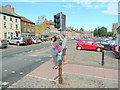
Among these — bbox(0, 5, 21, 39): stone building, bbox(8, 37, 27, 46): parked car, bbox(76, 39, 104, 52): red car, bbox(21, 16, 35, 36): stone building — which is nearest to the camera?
bbox(76, 39, 104, 52): red car

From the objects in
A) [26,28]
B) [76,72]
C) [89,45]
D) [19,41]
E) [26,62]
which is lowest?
[76,72]

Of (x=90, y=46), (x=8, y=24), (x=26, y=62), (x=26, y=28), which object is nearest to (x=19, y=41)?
(x=90, y=46)

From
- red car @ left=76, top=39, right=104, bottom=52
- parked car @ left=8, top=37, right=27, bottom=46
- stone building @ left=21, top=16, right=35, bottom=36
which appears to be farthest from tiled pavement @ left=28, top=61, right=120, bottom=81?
stone building @ left=21, top=16, right=35, bottom=36

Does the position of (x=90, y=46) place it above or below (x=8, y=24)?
below

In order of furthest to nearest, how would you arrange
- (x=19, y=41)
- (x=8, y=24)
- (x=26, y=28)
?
(x=26, y=28), (x=8, y=24), (x=19, y=41)

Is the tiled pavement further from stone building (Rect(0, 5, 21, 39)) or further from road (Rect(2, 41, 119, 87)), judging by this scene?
stone building (Rect(0, 5, 21, 39))

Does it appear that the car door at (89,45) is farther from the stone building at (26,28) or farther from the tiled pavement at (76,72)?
the stone building at (26,28)

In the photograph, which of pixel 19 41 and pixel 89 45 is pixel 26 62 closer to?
pixel 89 45

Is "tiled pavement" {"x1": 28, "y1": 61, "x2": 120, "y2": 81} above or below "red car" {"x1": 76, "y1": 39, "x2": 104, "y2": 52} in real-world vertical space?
below

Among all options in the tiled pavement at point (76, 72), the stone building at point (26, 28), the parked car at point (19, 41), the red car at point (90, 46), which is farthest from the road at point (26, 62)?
the stone building at point (26, 28)

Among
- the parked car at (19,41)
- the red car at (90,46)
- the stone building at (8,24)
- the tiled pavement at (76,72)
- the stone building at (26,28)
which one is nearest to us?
the tiled pavement at (76,72)

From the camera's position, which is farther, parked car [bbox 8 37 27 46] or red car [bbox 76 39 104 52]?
parked car [bbox 8 37 27 46]

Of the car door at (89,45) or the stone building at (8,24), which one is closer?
the car door at (89,45)

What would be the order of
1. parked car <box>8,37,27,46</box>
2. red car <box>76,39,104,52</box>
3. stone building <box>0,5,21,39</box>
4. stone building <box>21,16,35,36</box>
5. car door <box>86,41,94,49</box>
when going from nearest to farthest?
1. red car <box>76,39,104,52</box>
2. car door <box>86,41,94,49</box>
3. parked car <box>8,37,27,46</box>
4. stone building <box>0,5,21,39</box>
5. stone building <box>21,16,35,36</box>
